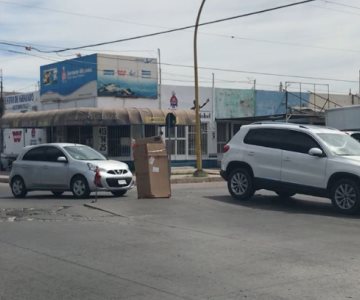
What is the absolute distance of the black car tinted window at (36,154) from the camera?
18.4m

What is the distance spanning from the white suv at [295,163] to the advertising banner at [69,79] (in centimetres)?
1765

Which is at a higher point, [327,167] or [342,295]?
[327,167]

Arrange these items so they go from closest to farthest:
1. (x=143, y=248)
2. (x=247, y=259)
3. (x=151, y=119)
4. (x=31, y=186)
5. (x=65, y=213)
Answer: (x=247, y=259), (x=143, y=248), (x=65, y=213), (x=31, y=186), (x=151, y=119)

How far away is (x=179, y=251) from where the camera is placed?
356 inches

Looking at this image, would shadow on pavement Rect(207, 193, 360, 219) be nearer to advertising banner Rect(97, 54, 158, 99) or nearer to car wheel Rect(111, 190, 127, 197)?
car wheel Rect(111, 190, 127, 197)

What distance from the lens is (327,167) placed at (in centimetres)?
1368

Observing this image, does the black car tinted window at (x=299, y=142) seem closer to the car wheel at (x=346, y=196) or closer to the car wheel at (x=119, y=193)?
the car wheel at (x=346, y=196)

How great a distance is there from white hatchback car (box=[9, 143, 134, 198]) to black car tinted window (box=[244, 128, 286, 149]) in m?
3.96

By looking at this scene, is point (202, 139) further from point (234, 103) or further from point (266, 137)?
point (266, 137)

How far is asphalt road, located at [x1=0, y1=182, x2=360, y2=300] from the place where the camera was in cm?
682

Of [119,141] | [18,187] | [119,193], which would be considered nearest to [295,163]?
[119,193]

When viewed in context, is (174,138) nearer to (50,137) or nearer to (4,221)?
(50,137)

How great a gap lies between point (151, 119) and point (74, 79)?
224 inches

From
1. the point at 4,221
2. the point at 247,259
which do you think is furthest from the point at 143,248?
the point at 4,221
